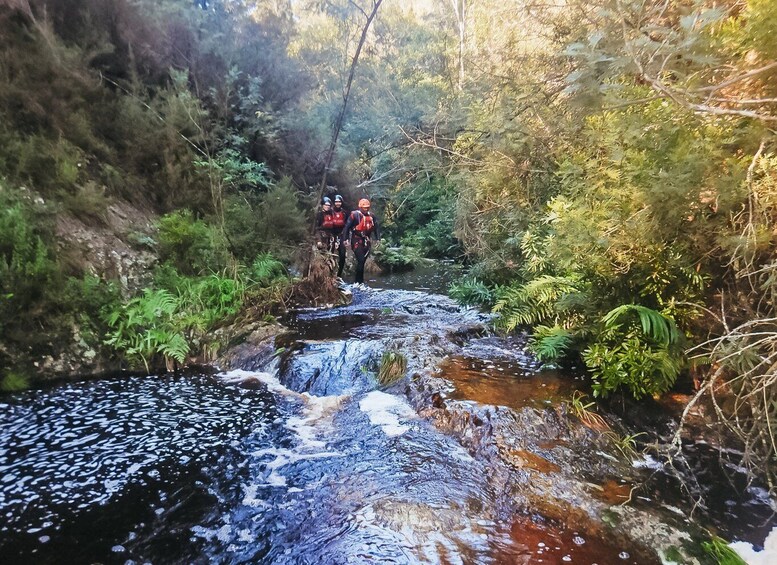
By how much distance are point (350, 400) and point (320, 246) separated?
5.77 m

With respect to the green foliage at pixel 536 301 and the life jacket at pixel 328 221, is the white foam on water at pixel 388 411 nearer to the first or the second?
the green foliage at pixel 536 301

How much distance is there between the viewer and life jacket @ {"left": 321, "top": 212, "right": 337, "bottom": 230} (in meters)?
12.0

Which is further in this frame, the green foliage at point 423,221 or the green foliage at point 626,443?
the green foliage at point 423,221

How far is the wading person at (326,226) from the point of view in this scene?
11.9 meters

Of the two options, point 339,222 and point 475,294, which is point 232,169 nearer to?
point 339,222

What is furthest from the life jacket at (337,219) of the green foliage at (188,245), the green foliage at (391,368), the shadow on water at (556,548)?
the shadow on water at (556,548)

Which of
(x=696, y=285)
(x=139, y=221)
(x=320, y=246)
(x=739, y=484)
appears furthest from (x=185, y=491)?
(x=320, y=246)

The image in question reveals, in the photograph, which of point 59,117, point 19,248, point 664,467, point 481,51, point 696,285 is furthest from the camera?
point 481,51

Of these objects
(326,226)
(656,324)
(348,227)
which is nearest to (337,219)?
(326,226)

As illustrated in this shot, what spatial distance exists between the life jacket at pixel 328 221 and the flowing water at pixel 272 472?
5508mm

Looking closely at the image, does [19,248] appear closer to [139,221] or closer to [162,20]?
[139,221]

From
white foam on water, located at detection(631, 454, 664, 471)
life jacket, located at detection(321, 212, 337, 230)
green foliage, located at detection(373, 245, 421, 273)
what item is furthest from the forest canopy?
green foliage, located at detection(373, 245, 421, 273)

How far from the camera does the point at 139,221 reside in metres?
8.66

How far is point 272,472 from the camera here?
4.46 m
